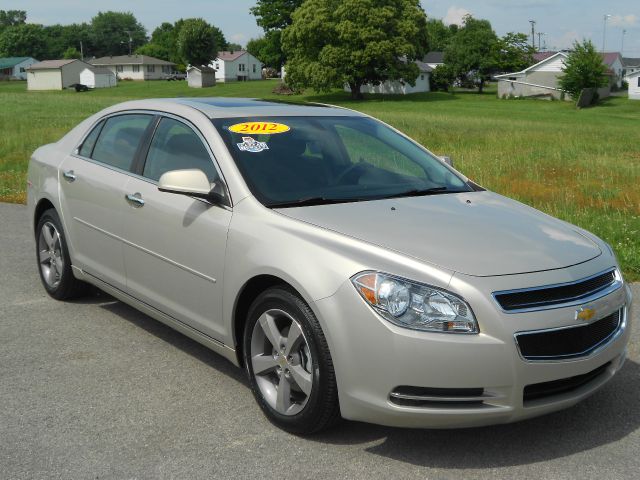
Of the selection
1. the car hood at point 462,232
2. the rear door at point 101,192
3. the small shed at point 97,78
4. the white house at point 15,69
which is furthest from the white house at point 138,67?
the car hood at point 462,232

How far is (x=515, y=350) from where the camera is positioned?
344 cm

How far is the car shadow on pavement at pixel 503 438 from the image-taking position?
12.2 ft

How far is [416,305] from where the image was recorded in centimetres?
352

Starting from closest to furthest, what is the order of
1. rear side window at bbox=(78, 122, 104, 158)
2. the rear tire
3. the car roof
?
1. the car roof
2. rear side window at bbox=(78, 122, 104, 158)
3. the rear tire

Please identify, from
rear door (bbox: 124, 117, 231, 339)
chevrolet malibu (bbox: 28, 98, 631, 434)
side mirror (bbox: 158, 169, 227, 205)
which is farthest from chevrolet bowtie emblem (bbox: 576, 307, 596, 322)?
side mirror (bbox: 158, 169, 227, 205)

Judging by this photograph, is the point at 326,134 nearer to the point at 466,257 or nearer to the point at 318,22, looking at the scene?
the point at 466,257

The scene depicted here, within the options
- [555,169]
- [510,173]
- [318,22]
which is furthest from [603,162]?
[318,22]

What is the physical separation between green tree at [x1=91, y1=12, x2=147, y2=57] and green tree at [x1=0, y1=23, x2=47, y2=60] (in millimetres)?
18173

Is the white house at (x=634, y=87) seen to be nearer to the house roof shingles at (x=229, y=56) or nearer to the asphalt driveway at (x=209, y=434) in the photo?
the house roof shingles at (x=229, y=56)

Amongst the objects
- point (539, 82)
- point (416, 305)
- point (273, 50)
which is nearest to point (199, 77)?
point (273, 50)

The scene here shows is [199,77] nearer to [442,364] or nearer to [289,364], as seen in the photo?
[289,364]

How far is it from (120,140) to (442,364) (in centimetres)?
313

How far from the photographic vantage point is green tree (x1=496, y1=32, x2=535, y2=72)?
10050 centimetres

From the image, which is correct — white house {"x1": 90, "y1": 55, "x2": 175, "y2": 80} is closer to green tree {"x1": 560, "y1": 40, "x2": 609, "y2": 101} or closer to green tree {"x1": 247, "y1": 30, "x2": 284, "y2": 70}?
green tree {"x1": 247, "y1": 30, "x2": 284, "y2": 70}
